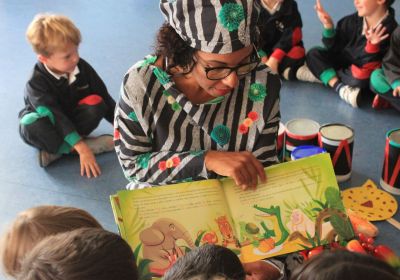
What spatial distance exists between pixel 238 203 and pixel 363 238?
0.54 m

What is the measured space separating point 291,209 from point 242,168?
152mm

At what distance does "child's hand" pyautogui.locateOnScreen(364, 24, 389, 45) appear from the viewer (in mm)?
2240

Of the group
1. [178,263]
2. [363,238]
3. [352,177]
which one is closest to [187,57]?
[178,263]

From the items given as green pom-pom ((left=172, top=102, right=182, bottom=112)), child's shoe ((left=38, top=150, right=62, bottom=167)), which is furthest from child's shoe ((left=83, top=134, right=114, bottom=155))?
green pom-pom ((left=172, top=102, right=182, bottom=112))

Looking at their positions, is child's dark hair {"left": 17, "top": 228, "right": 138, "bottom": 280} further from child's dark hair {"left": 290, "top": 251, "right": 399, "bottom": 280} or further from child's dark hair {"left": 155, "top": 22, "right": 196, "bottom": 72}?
child's dark hair {"left": 155, "top": 22, "right": 196, "bottom": 72}

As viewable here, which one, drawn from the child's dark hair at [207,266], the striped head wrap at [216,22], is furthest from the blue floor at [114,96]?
the child's dark hair at [207,266]

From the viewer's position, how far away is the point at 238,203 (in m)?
1.12

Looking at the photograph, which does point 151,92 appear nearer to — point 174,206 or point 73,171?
point 174,206

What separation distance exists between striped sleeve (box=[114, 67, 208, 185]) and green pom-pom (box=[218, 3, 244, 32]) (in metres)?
0.25

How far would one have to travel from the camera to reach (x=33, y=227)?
943 millimetres

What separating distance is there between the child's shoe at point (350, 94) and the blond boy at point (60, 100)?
1.12 meters

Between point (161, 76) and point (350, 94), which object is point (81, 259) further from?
point (350, 94)

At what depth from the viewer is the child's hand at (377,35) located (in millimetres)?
2240

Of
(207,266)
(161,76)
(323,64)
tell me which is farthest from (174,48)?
(323,64)
